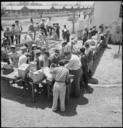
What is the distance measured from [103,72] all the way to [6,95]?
15.5 feet

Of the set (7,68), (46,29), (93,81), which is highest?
(46,29)

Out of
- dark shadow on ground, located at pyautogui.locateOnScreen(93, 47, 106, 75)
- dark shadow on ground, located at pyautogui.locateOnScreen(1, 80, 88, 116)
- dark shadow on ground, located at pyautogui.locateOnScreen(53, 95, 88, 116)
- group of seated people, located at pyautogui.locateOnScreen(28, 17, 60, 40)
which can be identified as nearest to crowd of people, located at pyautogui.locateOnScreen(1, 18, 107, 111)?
dark shadow on ground, located at pyautogui.locateOnScreen(53, 95, 88, 116)

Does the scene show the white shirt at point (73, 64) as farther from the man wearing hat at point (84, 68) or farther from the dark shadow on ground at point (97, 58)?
the dark shadow on ground at point (97, 58)

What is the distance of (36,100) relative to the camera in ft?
23.1

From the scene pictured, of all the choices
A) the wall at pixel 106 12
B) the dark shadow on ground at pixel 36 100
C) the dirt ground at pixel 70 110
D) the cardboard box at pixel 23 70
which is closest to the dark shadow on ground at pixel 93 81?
the dirt ground at pixel 70 110

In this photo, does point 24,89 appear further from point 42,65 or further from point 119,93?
point 119,93

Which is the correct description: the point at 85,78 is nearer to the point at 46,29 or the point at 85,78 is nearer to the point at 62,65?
the point at 62,65

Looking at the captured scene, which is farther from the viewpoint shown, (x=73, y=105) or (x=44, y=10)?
(x=44, y=10)

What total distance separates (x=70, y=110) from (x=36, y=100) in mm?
1268

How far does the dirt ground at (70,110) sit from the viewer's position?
5.82 metres

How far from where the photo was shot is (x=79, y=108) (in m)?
6.60

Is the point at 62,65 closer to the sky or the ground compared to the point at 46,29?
closer to the ground

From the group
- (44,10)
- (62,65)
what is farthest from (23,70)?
(44,10)

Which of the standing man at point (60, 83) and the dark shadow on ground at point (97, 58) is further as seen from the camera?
the dark shadow on ground at point (97, 58)
